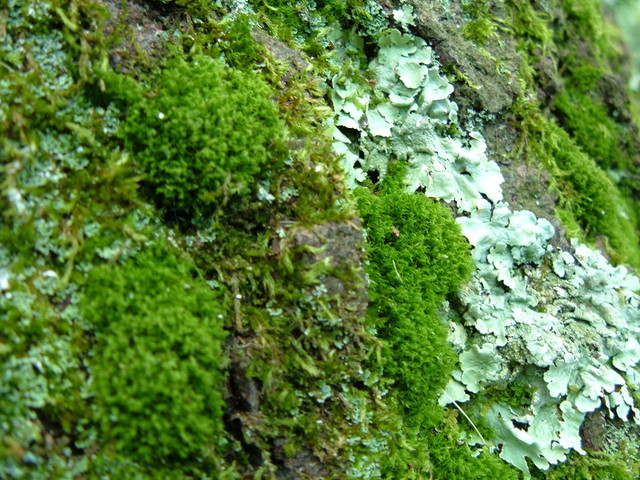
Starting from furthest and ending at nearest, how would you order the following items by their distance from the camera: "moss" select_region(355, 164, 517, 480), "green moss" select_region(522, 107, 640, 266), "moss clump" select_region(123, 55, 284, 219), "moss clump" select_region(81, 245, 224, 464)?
1. "green moss" select_region(522, 107, 640, 266)
2. "moss" select_region(355, 164, 517, 480)
3. "moss clump" select_region(123, 55, 284, 219)
4. "moss clump" select_region(81, 245, 224, 464)

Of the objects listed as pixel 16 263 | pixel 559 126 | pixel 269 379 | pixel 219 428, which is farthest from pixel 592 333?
pixel 16 263

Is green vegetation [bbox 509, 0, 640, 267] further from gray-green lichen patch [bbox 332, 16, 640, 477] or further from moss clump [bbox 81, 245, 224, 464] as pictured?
moss clump [bbox 81, 245, 224, 464]

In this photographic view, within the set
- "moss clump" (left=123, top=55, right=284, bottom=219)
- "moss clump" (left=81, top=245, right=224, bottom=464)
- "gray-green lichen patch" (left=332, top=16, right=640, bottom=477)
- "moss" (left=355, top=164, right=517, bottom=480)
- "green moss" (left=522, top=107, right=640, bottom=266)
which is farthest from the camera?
"green moss" (left=522, top=107, right=640, bottom=266)

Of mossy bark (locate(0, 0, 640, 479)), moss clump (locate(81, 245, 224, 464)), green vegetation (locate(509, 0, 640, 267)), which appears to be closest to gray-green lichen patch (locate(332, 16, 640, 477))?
mossy bark (locate(0, 0, 640, 479))

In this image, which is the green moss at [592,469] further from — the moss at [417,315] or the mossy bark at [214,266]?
the moss at [417,315]

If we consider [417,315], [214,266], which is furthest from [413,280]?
[214,266]

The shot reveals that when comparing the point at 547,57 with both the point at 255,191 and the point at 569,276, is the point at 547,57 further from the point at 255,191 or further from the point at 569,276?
the point at 255,191

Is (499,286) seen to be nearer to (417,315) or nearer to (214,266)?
(417,315)
